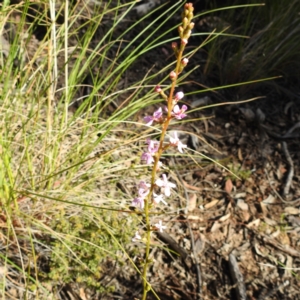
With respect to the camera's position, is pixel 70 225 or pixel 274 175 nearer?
pixel 70 225

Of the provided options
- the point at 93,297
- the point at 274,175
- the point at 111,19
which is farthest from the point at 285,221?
the point at 111,19

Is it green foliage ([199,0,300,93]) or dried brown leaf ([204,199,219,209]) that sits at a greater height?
green foliage ([199,0,300,93])

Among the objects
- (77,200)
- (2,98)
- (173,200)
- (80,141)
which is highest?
(2,98)

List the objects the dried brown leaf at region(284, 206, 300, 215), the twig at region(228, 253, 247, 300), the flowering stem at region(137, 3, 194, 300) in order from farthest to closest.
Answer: the dried brown leaf at region(284, 206, 300, 215) < the twig at region(228, 253, 247, 300) < the flowering stem at region(137, 3, 194, 300)

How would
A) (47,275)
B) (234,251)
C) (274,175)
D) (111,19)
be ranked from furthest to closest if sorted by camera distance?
(111,19), (274,175), (234,251), (47,275)

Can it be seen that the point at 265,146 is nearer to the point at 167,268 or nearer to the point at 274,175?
the point at 274,175

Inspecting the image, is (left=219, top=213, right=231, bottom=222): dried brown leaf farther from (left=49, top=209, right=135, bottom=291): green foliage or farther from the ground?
(left=49, top=209, right=135, bottom=291): green foliage

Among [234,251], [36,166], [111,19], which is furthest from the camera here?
[111,19]

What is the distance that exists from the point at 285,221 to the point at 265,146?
2.23ft

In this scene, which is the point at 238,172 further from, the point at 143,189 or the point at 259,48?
the point at 143,189

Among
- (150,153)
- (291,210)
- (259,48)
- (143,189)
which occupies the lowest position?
(291,210)

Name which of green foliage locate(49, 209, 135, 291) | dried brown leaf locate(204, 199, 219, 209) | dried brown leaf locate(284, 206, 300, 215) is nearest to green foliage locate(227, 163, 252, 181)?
dried brown leaf locate(204, 199, 219, 209)

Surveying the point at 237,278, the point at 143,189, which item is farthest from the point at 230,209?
the point at 143,189

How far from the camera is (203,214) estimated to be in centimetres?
309
